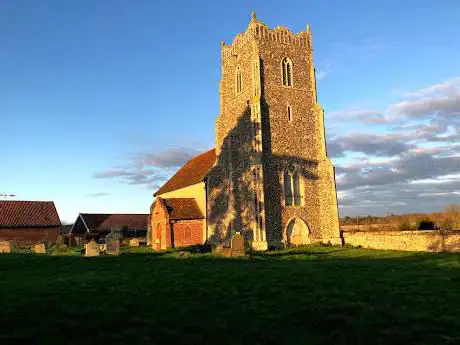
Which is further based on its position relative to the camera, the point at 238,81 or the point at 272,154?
the point at 238,81

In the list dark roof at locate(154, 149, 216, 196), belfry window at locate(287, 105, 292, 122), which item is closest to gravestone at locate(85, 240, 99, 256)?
dark roof at locate(154, 149, 216, 196)

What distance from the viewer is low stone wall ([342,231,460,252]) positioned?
23.7m

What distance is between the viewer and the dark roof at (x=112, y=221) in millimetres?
48938

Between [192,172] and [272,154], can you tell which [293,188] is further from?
[192,172]

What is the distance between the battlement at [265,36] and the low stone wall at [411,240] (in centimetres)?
1673

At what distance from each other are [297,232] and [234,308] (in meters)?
22.9

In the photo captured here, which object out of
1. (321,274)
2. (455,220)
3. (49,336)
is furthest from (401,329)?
(455,220)

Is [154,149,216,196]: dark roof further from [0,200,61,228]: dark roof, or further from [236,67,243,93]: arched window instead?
[0,200,61,228]: dark roof

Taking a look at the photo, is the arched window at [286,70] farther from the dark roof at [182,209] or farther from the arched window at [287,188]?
the dark roof at [182,209]

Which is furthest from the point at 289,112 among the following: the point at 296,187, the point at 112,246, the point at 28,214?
the point at 28,214

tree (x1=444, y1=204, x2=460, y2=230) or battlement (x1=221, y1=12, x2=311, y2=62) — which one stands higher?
battlement (x1=221, y1=12, x2=311, y2=62)

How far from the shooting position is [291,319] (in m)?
8.05

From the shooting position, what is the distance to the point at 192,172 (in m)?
41.0

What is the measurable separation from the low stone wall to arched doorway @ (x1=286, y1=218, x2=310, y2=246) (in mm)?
3524
